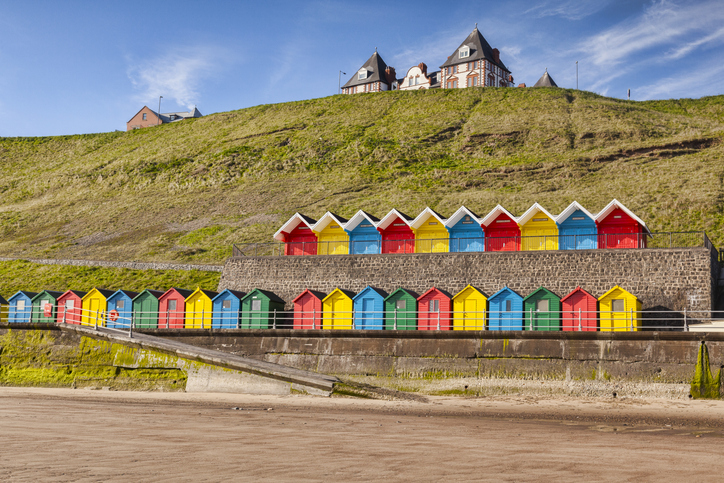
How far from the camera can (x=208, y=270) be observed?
45.5 metres

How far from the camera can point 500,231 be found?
112 ft

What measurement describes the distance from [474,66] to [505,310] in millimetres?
85821

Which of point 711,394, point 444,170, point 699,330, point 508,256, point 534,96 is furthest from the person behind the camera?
point 534,96

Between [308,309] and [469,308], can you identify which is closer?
[469,308]

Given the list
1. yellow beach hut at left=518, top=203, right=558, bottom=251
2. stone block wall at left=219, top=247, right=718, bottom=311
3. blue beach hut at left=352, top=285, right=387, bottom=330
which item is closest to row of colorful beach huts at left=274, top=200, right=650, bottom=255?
yellow beach hut at left=518, top=203, right=558, bottom=251

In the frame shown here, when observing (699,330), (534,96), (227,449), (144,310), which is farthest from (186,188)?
(227,449)

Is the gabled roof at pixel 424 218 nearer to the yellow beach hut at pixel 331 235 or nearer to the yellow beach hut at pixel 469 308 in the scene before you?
the yellow beach hut at pixel 331 235

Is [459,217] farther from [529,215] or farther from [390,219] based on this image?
[390,219]

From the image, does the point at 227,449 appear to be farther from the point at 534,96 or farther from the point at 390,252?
the point at 534,96

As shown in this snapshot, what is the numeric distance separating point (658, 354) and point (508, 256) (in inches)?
418

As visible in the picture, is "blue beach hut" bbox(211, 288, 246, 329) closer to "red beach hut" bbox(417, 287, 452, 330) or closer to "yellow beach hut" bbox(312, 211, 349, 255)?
"yellow beach hut" bbox(312, 211, 349, 255)

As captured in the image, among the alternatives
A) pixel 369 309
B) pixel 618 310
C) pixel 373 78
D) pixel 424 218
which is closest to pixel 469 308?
pixel 369 309

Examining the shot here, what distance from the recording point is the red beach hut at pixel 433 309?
26.9 metres

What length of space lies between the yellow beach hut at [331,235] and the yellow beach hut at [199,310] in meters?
8.26
